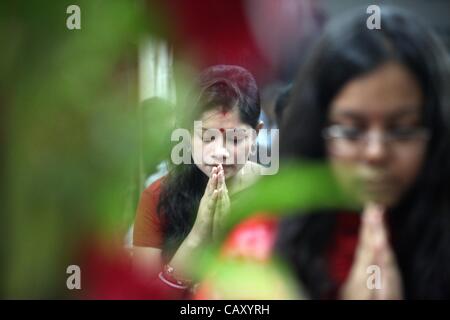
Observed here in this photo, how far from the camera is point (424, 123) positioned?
205 centimetres

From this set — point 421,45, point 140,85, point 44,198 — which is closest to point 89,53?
point 140,85

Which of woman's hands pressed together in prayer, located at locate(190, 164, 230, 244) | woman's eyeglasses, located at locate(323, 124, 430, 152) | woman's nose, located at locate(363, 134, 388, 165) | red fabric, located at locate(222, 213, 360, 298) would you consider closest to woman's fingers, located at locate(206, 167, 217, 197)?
woman's hands pressed together in prayer, located at locate(190, 164, 230, 244)

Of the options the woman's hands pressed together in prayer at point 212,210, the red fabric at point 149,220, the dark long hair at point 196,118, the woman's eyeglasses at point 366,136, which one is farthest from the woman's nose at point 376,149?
the red fabric at point 149,220

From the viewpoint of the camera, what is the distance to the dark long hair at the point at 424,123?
205 centimetres

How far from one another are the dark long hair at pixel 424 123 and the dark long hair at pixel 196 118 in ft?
0.48

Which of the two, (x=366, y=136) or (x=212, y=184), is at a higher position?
(x=366, y=136)

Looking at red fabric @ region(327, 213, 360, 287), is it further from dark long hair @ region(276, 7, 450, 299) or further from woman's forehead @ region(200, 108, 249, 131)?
woman's forehead @ region(200, 108, 249, 131)

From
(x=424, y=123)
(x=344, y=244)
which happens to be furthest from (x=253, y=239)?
(x=424, y=123)

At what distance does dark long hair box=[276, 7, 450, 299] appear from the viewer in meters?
2.05

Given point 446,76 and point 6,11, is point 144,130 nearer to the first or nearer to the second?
point 6,11

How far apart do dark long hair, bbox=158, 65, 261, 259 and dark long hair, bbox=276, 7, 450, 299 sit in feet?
0.48

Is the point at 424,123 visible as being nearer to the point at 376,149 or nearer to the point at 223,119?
the point at 376,149

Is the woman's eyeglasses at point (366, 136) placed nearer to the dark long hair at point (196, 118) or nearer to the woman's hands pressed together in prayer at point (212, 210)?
the dark long hair at point (196, 118)

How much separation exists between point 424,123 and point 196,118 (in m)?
0.74
